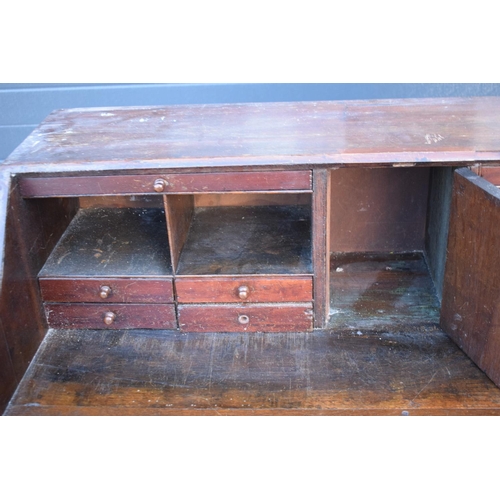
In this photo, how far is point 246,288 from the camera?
2.39 metres

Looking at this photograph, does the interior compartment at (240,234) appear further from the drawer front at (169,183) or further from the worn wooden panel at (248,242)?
the drawer front at (169,183)

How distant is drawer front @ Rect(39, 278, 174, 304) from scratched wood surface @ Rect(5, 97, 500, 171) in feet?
1.40

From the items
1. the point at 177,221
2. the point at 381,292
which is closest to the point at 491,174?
the point at 381,292

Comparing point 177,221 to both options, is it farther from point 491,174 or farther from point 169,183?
point 491,174

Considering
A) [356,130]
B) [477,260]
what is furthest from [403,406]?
[356,130]

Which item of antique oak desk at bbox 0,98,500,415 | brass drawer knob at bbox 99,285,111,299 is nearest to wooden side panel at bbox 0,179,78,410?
antique oak desk at bbox 0,98,500,415

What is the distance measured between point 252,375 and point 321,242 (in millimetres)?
492

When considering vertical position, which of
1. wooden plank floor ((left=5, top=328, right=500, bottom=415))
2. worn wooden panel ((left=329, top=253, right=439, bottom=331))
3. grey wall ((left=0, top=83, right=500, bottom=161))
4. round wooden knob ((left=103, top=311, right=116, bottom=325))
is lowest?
wooden plank floor ((left=5, top=328, right=500, bottom=415))

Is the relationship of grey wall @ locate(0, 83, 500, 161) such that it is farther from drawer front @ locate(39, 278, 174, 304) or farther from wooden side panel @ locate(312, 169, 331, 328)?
drawer front @ locate(39, 278, 174, 304)

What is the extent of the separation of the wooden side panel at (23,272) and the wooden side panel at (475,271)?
4.58 feet

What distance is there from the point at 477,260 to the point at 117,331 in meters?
1.26

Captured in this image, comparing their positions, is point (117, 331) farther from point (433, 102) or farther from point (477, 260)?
point (433, 102)

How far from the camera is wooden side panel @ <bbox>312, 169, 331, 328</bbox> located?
Answer: 2.22 meters

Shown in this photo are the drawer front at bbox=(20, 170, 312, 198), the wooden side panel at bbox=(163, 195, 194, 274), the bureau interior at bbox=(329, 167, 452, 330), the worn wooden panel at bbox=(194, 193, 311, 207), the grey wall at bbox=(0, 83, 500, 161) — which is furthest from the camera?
the grey wall at bbox=(0, 83, 500, 161)
